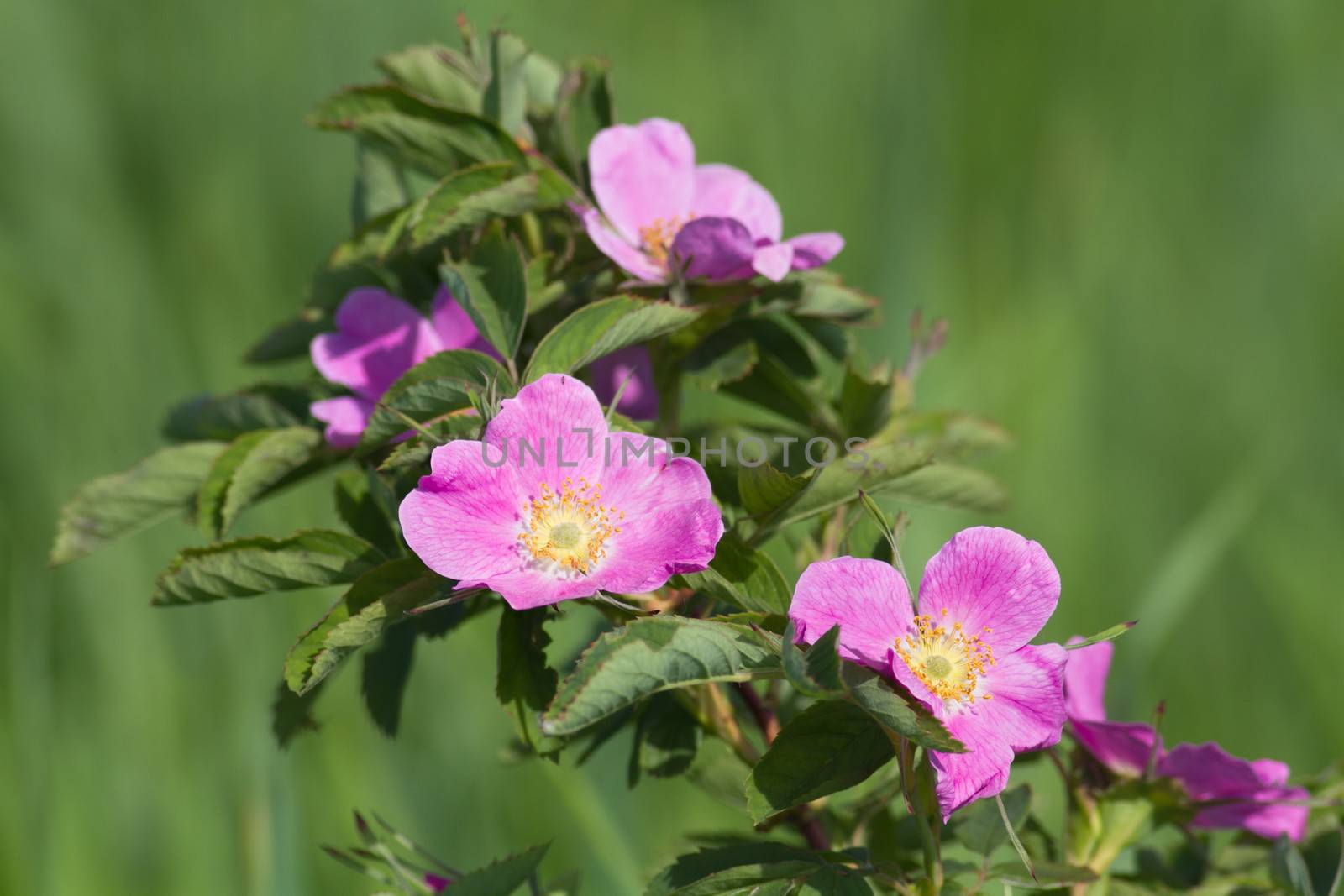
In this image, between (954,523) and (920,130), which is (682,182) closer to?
(954,523)

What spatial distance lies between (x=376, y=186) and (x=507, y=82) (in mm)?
128

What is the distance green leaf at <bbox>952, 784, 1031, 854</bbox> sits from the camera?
0.73 meters

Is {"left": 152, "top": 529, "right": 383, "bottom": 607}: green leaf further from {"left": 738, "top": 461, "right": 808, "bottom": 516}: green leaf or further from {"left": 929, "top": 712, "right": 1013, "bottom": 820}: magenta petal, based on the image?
{"left": 929, "top": 712, "right": 1013, "bottom": 820}: magenta petal

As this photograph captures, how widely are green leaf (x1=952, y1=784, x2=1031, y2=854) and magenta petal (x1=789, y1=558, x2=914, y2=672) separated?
0.60ft

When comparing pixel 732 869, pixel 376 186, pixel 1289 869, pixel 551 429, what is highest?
pixel 376 186

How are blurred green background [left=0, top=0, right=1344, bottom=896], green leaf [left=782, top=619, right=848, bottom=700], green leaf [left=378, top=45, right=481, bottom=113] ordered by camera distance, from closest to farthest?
green leaf [left=782, top=619, right=848, bottom=700], green leaf [left=378, top=45, right=481, bottom=113], blurred green background [left=0, top=0, right=1344, bottom=896]

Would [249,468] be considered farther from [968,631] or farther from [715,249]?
[968,631]

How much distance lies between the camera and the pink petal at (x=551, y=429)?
24.7 inches

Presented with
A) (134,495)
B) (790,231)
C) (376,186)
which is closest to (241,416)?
(134,495)

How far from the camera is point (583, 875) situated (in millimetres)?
1349

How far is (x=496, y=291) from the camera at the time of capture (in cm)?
70

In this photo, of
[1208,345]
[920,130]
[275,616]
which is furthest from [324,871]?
[1208,345]

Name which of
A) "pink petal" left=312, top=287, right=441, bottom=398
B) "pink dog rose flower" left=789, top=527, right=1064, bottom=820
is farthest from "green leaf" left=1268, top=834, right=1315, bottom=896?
"pink petal" left=312, top=287, right=441, bottom=398

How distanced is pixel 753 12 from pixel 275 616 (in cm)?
→ 152
